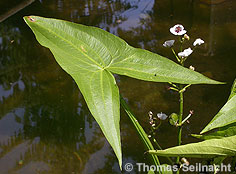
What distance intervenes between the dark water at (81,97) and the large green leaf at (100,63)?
3.62 ft

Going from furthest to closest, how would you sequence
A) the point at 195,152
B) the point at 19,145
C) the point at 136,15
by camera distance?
the point at 136,15 → the point at 19,145 → the point at 195,152

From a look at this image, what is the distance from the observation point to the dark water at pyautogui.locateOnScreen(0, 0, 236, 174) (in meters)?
1.82

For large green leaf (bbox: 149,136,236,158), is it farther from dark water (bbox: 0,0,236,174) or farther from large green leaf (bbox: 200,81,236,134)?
dark water (bbox: 0,0,236,174)

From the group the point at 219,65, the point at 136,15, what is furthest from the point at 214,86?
the point at 136,15

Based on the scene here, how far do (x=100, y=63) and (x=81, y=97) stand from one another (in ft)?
4.97

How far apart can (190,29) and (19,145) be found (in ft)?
5.69

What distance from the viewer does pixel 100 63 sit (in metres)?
0.71

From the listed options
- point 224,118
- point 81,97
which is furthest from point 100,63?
point 81,97

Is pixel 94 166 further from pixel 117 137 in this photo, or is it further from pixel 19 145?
pixel 117 137

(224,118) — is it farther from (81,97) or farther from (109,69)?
(81,97)

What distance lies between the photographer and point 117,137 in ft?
1.65

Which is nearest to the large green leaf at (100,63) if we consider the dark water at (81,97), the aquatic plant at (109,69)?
the aquatic plant at (109,69)

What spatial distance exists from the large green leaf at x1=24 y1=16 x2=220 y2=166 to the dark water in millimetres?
1103

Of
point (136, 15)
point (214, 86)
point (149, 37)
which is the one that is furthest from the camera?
point (136, 15)
